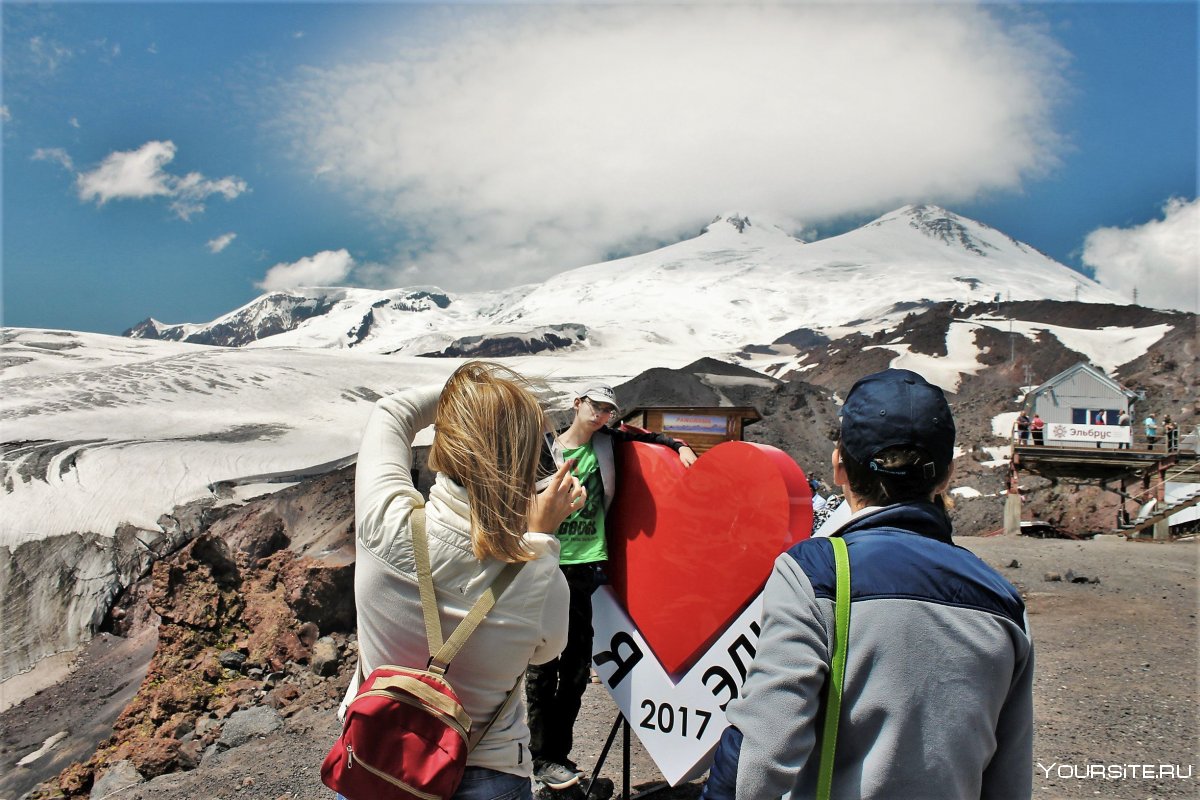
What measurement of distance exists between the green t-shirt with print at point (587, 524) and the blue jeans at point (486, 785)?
5.52ft

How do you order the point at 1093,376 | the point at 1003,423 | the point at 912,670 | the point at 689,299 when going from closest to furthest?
the point at 912,670, the point at 1093,376, the point at 1003,423, the point at 689,299

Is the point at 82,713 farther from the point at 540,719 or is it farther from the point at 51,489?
the point at 540,719

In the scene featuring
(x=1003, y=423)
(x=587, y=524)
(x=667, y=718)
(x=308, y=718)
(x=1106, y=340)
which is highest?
(x=1106, y=340)

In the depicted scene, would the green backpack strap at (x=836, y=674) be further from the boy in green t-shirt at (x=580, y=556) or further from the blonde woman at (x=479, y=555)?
the boy in green t-shirt at (x=580, y=556)

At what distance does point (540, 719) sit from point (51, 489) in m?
9.70

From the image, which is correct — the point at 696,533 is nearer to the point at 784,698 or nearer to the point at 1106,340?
the point at 784,698

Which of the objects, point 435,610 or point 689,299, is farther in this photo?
point 689,299

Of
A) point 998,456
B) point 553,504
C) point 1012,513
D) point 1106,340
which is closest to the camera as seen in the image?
point 553,504

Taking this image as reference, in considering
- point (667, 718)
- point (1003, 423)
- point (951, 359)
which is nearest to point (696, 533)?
point (667, 718)

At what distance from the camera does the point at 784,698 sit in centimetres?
148

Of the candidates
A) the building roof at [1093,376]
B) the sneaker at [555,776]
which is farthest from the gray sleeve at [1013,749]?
the building roof at [1093,376]

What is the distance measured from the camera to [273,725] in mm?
5727
